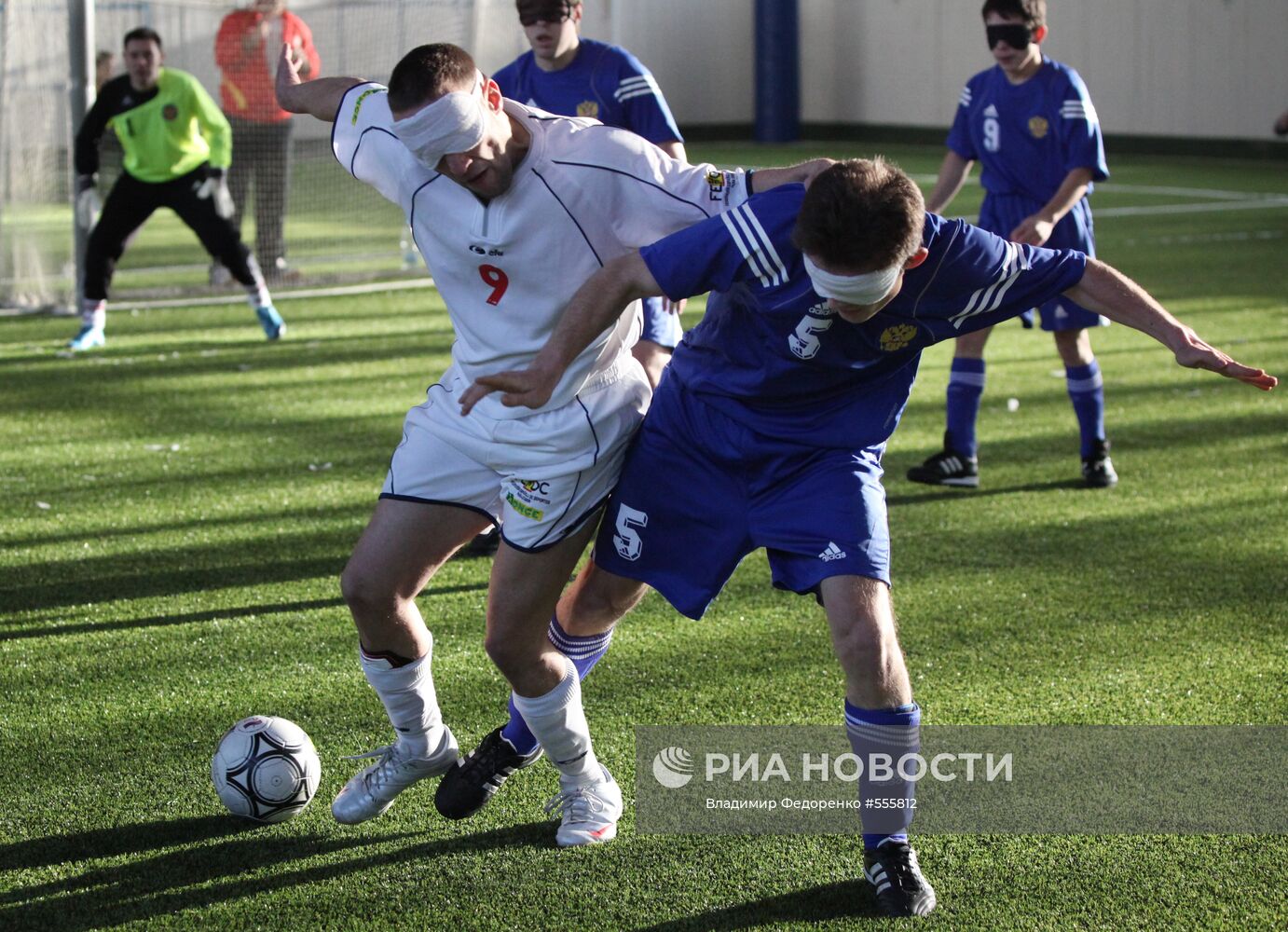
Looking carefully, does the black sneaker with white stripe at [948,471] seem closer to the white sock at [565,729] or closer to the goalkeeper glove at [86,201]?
the white sock at [565,729]

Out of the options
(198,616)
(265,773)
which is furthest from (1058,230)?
(265,773)

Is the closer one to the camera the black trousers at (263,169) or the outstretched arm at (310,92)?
the outstretched arm at (310,92)

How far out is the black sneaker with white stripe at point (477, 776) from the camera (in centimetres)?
337

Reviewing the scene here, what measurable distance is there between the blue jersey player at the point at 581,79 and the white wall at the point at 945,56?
10738mm

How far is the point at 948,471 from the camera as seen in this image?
246 inches

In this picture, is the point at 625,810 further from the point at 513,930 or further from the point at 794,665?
the point at 794,665

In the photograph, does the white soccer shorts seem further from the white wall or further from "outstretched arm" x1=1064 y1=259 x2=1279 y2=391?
the white wall

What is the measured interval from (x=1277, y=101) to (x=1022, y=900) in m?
21.0

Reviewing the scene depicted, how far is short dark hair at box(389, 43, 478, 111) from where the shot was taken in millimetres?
2939

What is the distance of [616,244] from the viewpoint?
3199 millimetres

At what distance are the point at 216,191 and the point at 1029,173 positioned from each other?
208 inches

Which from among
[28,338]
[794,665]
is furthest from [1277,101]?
[794,665]

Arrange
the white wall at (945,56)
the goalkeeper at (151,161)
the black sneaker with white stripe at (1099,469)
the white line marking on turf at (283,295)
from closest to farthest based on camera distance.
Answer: the black sneaker with white stripe at (1099,469)
the goalkeeper at (151,161)
the white line marking on turf at (283,295)
the white wall at (945,56)

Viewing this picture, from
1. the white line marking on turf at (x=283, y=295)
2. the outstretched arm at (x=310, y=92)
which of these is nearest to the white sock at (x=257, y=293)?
the white line marking on turf at (x=283, y=295)
